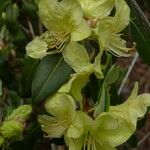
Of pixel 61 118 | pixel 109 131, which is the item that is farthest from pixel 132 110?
pixel 61 118

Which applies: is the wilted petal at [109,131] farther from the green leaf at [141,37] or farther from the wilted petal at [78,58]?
the green leaf at [141,37]

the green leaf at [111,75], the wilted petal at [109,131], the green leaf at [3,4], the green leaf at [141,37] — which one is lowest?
the green leaf at [141,37]

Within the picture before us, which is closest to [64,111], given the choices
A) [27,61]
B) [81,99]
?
[81,99]

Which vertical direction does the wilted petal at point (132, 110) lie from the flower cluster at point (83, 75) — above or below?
below

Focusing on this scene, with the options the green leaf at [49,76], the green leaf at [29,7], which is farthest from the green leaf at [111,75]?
the green leaf at [29,7]

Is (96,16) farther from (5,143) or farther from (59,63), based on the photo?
(5,143)

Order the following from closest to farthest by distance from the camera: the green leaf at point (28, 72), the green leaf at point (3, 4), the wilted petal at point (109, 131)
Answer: the wilted petal at point (109, 131)
the green leaf at point (28, 72)
the green leaf at point (3, 4)

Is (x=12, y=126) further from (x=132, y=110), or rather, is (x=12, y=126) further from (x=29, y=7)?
(x=29, y=7)

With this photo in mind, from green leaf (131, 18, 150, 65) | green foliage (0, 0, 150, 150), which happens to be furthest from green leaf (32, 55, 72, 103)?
green leaf (131, 18, 150, 65)
